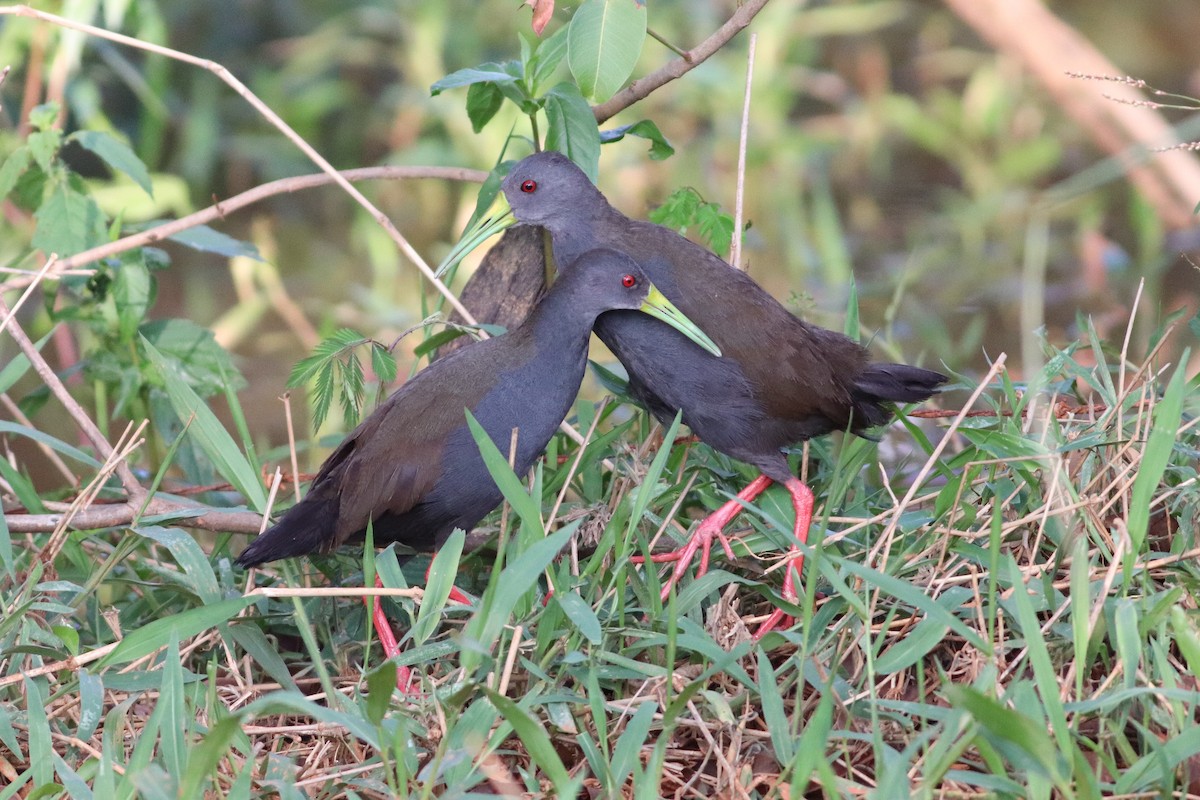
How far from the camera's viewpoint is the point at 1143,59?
7.22m

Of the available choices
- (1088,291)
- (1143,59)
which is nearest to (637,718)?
(1088,291)

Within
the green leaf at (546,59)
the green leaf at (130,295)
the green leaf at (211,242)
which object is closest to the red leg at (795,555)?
the green leaf at (546,59)

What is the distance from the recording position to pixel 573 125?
330 centimetres

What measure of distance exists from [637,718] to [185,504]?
1433 mm

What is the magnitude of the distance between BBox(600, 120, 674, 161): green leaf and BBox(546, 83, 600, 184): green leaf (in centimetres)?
9

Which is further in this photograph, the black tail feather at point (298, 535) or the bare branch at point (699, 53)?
the bare branch at point (699, 53)

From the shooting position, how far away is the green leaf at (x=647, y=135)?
338 centimetres

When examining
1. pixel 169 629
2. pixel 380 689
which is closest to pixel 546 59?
pixel 169 629

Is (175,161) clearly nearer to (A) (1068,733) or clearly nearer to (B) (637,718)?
(B) (637,718)

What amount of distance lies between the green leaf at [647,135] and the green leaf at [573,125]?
0.30 ft

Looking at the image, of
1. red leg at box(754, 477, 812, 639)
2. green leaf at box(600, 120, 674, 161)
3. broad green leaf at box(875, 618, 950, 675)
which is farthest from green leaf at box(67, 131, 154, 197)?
broad green leaf at box(875, 618, 950, 675)

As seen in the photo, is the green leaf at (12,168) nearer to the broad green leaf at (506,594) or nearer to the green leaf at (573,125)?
the green leaf at (573,125)

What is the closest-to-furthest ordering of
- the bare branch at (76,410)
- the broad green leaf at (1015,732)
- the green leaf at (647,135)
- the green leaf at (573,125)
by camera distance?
1. the broad green leaf at (1015,732)
2. the bare branch at (76,410)
3. the green leaf at (573,125)
4. the green leaf at (647,135)

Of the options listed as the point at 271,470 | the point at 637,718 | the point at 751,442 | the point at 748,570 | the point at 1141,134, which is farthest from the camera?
the point at 1141,134
